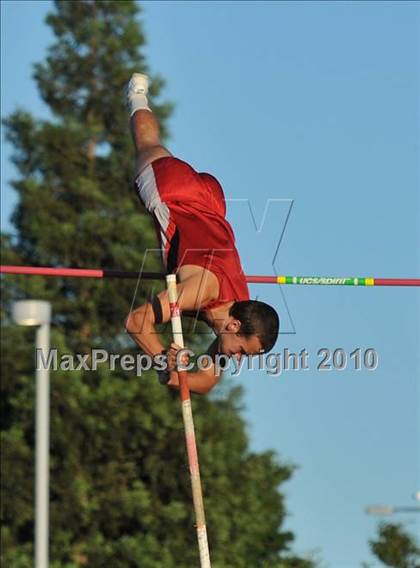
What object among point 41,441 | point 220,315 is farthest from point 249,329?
point 41,441

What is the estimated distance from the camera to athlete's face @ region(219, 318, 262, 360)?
384 inches

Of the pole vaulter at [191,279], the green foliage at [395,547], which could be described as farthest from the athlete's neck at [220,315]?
the green foliage at [395,547]

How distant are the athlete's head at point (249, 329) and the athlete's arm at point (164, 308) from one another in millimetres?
210

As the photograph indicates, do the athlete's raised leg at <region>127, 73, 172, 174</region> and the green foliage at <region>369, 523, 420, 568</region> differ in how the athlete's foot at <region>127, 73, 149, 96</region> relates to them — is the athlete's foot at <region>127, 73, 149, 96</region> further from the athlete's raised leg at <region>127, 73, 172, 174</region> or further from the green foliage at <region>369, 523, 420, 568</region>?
the green foliage at <region>369, 523, 420, 568</region>

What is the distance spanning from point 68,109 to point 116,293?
3405 millimetres

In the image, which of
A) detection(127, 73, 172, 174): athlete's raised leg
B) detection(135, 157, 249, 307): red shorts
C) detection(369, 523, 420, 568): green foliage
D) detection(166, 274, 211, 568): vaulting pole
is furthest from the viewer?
detection(369, 523, 420, 568): green foliage

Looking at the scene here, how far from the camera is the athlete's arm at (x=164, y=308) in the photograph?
9539 millimetres

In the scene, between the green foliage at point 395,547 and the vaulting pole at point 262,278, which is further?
the green foliage at point 395,547

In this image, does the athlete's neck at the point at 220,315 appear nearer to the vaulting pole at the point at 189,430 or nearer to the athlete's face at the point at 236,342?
the athlete's face at the point at 236,342

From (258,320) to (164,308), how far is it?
0.58 metres

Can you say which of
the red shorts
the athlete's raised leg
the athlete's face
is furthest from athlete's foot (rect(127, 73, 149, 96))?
the athlete's face

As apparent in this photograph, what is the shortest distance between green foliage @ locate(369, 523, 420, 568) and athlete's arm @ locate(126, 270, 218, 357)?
11924 millimetres

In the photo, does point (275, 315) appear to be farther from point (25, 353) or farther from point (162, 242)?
point (25, 353)

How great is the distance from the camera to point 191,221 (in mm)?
10336
